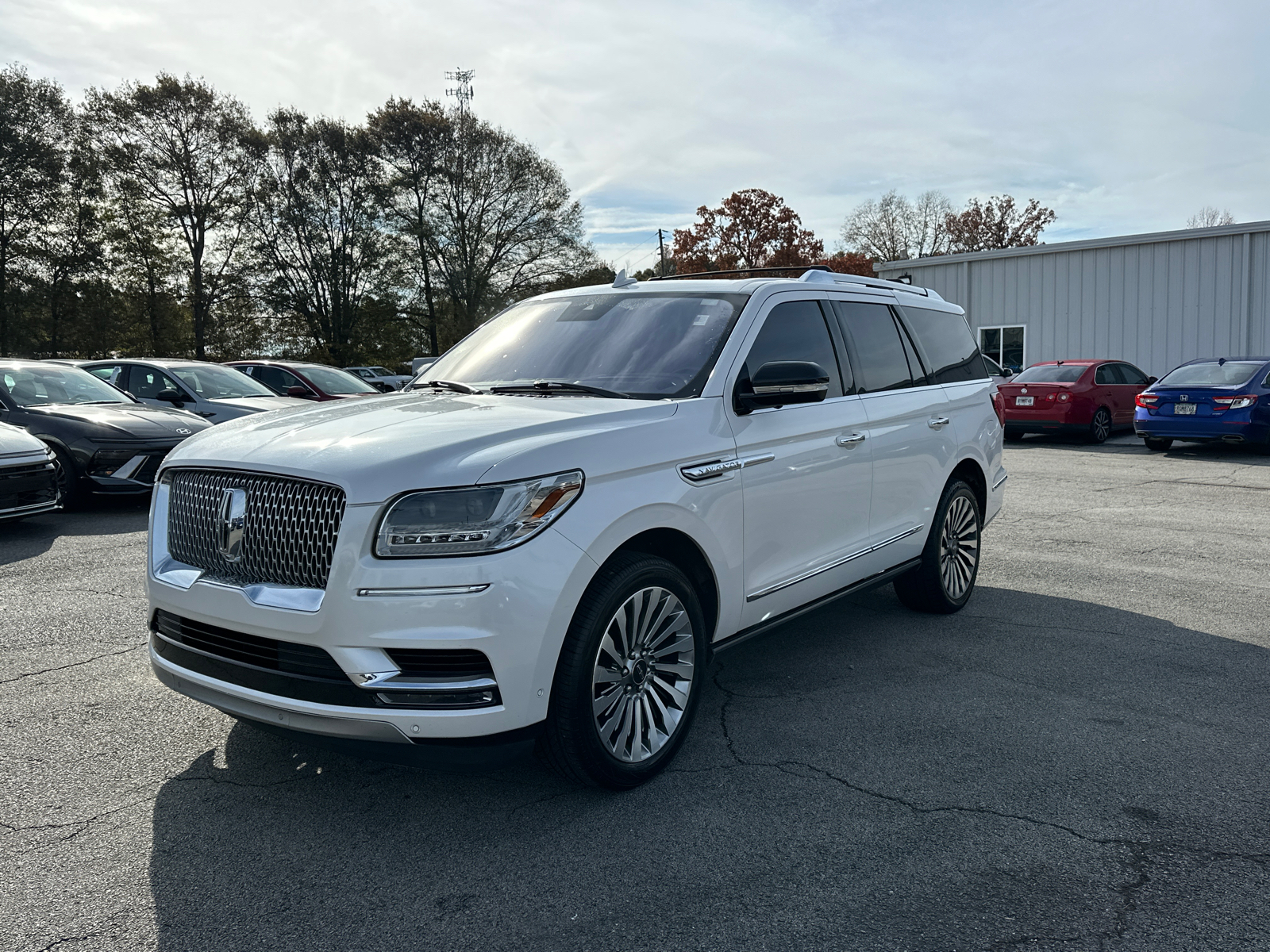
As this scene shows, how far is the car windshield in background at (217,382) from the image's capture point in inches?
Answer: 519

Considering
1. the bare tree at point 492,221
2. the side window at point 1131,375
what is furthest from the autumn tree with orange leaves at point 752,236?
the side window at point 1131,375

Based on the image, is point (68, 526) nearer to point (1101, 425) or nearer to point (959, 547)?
point (959, 547)

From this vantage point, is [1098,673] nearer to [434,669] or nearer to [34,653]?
[434,669]

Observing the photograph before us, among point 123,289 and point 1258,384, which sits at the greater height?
point 123,289

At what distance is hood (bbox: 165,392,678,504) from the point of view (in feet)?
10.00

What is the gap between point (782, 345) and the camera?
4.51 meters

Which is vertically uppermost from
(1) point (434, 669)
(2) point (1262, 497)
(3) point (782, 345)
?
(3) point (782, 345)

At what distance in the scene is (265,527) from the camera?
322cm

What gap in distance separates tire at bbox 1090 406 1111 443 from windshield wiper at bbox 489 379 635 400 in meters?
16.6

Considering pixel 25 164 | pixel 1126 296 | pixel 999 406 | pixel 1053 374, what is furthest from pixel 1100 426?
pixel 25 164

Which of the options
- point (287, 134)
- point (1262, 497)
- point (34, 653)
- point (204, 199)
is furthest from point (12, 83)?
point (1262, 497)

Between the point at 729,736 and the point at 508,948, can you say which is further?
the point at 729,736

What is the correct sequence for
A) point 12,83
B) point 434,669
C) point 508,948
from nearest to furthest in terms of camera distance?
point 508,948 → point 434,669 → point 12,83

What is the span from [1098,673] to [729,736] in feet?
6.85
